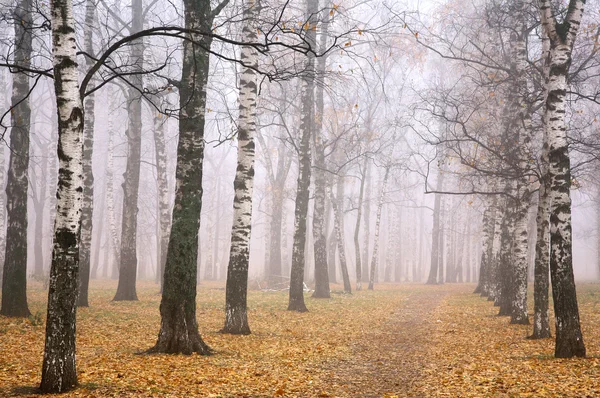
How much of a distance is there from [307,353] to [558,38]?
761 cm

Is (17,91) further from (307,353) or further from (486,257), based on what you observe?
(486,257)

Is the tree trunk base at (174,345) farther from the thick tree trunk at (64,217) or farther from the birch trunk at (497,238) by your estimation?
the birch trunk at (497,238)

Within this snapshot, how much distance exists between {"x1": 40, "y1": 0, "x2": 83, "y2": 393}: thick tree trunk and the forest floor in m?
0.39

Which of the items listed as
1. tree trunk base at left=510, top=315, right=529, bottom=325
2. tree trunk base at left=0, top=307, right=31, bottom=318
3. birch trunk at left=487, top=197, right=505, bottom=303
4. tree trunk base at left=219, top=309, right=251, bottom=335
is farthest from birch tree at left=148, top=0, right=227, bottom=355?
birch trunk at left=487, top=197, right=505, bottom=303

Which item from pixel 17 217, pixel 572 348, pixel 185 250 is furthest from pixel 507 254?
pixel 17 217

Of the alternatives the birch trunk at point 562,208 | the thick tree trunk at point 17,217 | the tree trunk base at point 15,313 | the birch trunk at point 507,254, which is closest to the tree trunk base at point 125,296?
the thick tree trunk at point 17,217

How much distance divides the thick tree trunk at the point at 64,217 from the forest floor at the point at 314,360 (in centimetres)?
39

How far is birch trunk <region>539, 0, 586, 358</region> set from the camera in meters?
8.70

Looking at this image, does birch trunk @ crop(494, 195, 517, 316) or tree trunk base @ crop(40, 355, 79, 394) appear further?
birch trunk @ crop(494, 195, 517, 316)

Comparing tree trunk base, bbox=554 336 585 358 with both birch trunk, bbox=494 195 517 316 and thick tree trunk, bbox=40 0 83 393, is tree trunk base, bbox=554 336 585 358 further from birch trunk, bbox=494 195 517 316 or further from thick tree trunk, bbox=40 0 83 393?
thick tree trunk, bbox=40 0 83 393

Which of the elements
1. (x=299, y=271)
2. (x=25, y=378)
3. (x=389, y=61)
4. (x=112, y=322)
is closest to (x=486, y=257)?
(x=299, y=271)

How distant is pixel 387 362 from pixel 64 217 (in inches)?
244

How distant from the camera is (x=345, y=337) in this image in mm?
11930

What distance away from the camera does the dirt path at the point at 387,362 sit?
7195 millimetres
